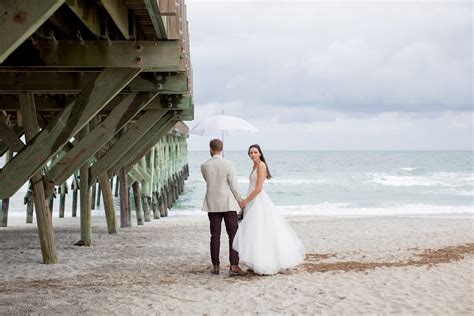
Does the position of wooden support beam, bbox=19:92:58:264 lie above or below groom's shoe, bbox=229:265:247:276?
above

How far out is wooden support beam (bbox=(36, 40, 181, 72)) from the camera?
6.07 m

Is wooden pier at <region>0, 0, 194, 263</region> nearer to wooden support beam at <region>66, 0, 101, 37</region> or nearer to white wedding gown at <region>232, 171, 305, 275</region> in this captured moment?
wooden support beam at <region>66, 0, 101, 37</region>

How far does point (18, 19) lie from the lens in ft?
11.0

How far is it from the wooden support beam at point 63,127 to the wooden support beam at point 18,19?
2.78 metres

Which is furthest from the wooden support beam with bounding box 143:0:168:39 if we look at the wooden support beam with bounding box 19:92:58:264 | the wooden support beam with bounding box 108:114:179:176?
the wooden support beam with bounding box 108:114:179:176

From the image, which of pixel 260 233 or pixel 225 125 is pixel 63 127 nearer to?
pixel 260 233

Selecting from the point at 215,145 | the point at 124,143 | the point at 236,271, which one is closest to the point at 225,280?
the point at 236,271

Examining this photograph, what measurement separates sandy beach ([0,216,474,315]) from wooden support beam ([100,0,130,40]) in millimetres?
2482

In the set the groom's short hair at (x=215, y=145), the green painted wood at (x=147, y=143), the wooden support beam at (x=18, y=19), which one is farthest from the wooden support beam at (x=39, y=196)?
the wooden support beam at (x=18, y=19)

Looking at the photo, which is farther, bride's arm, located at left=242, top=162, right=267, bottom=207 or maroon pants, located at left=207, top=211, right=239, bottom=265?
bride's arm, located at left=242, top=162, right=267, bottom=207

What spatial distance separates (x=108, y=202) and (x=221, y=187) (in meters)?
5.78

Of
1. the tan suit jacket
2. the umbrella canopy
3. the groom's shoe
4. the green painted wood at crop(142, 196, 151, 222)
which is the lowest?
the green painted wood at crop(142, 196, 151, 222)

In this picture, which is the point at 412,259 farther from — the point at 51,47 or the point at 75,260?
the point at 51,47

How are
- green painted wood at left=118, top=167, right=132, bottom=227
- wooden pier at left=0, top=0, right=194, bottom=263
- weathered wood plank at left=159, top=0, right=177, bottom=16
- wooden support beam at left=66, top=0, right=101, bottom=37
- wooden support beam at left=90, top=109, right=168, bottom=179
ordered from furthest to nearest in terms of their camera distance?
green painted wood at left=118, top=167, right=132, bottom=227 < wooden support beam at left=90, top=109, right=168, bottom=179 < weathered wood plank at left=159, top=0, right=177, bottom=16 < wooden pier at left=0, top=0, right=194, bottom=263 < wooden support beam at left=66, top=0, right=101, bottom=37
